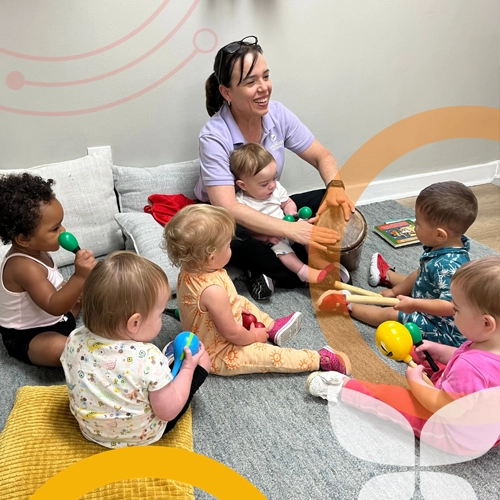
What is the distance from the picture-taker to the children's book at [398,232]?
222 centimetres

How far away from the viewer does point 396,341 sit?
1.27m

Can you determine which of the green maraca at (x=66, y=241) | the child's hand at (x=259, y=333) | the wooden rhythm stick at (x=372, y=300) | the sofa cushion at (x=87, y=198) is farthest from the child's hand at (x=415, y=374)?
the sofa cushion at (x=87, y=198)

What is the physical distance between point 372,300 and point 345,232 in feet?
1.00

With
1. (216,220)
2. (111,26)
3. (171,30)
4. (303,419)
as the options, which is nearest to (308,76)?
(171,30)

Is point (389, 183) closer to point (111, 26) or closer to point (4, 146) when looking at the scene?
point (111, 26)

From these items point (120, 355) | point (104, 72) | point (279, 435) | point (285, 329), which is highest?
point (104, 72)

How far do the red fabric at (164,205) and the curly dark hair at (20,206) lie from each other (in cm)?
63

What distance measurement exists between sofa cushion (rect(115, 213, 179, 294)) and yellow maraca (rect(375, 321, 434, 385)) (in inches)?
31.3

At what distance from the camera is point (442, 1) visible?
2311mm

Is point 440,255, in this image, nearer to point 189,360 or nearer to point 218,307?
point 218,307

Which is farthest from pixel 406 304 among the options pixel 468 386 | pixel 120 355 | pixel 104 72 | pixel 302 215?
pixel 104 72

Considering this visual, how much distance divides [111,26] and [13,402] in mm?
1362

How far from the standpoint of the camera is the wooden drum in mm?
1817

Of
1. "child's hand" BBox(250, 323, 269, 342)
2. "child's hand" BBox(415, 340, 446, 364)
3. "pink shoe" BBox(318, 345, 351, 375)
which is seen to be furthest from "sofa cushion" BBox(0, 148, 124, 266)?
"child's hand" BBox(415, 340, 446, 364)
